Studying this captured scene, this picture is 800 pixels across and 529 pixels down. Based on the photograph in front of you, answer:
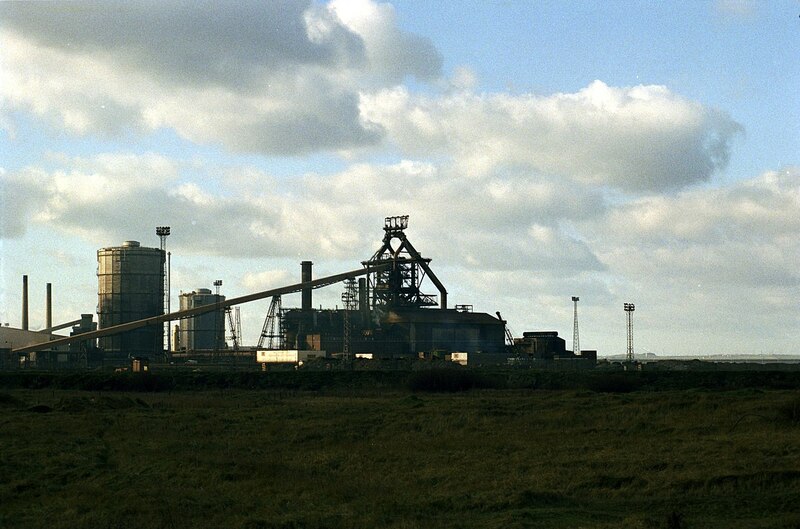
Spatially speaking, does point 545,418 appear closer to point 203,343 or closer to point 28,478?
point 28,478

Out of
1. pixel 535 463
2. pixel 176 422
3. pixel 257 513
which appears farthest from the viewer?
pixel 176 422

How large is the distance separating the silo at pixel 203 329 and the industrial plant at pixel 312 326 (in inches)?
700

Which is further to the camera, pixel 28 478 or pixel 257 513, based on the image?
pixel 28 478

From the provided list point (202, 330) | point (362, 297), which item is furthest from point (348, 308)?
point (202, 330)

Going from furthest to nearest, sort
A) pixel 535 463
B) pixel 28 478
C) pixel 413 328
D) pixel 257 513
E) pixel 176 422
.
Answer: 1. pixel 413 328
2. pixel 176 422
3. pixel 535 463
4. pixel 28 478
5. pixel 257 513

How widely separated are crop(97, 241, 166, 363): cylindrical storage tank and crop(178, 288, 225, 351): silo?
22.5 meters

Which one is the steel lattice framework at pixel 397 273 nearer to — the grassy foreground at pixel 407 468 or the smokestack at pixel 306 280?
the smokestack at pixel 306 280

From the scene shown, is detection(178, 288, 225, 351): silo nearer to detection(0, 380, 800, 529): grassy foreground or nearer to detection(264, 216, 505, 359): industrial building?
detection(264, 216, 505, 359): industrial building

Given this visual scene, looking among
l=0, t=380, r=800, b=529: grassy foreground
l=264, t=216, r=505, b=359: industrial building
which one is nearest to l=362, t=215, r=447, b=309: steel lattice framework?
l=264, t=216, r=505, b=359: industrial building

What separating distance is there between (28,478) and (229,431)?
14.1 meters

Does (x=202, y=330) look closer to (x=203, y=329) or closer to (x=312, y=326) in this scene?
(x=203, y=329)

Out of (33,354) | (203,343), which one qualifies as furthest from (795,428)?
(203,343)

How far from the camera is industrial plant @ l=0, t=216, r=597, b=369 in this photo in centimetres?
13512

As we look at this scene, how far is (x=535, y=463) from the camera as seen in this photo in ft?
101
